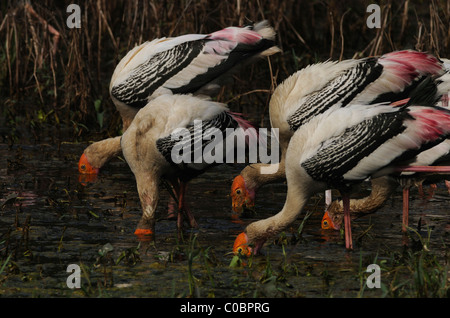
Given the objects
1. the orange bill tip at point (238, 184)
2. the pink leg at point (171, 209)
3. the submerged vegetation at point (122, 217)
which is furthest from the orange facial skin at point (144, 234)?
the orange bill tip at point (238, 184)

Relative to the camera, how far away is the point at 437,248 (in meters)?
7.11

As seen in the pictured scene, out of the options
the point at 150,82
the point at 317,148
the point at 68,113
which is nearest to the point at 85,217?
the point at 150,82

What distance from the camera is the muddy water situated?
6.10 m

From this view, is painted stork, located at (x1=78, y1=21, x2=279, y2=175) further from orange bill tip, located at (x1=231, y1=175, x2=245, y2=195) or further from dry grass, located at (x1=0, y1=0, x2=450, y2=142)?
dry grass, located at (x1=0, y1=0, x2=450, y2=142)

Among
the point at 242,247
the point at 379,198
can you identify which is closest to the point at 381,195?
the point at 379,198

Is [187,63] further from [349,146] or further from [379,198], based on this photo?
[349,146]

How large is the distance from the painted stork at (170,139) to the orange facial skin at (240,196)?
0.80 metres

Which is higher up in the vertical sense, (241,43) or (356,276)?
(241,43)

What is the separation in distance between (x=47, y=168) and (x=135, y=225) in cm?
229

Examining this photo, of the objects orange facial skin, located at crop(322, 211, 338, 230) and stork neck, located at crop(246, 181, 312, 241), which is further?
orange facial skin, located at crop(322, 211, 338, 230)

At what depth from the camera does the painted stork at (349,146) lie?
6.88 meters

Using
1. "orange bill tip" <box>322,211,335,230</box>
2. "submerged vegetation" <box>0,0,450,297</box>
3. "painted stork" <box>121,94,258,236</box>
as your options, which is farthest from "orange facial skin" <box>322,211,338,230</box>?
"painted stork" <box>121,94,258,236</box>
